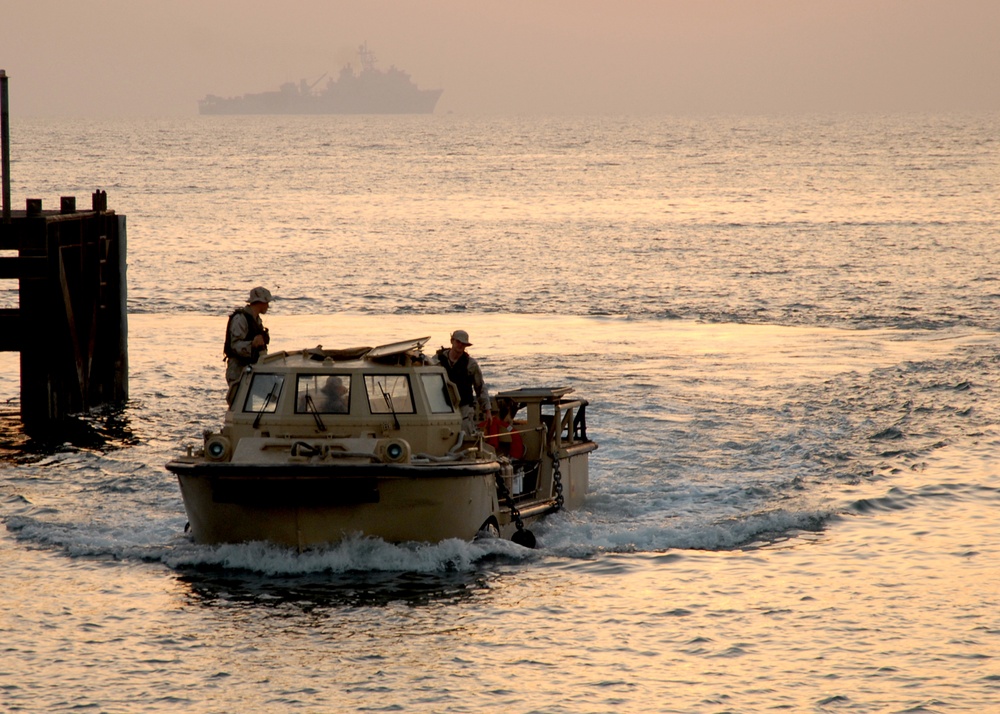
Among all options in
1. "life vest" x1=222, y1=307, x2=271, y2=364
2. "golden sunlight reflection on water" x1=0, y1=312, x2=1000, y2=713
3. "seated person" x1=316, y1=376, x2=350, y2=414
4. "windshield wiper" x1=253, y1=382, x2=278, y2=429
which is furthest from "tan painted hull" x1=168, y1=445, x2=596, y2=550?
"life vest" x1=222, y1=307, x2=271, y2=364

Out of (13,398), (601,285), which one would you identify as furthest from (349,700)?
(601,285)

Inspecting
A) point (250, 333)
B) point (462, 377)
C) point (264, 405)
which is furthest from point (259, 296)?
point (462, 377)

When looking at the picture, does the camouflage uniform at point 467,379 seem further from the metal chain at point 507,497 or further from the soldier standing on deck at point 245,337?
the soldier standing on deck at point 245,337

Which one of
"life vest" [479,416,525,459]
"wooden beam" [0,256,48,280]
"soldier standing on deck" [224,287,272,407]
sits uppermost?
"wooden beam" [0,256,48,280]

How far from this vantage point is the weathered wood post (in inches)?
916

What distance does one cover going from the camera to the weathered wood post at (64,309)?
23266 mm

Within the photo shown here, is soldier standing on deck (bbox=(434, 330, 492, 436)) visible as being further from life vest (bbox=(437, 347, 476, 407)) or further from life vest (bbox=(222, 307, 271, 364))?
life vest (bbox=(222, 307, 271, 364))

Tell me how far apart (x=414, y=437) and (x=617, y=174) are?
92.2 meters

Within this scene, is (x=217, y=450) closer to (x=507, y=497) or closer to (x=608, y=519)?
(x=507, y=497)

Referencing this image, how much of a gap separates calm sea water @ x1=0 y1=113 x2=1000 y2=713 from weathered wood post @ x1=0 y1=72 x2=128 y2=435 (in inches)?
36.5

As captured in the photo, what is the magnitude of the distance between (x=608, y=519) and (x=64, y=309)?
9960 mm

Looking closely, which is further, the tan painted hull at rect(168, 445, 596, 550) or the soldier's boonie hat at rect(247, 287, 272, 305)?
the soldier's boonie hat at rect(247, 287, 272, 305)

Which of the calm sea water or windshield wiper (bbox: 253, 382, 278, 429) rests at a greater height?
windshield wiper (bbox: 253, 382, 278, 429)

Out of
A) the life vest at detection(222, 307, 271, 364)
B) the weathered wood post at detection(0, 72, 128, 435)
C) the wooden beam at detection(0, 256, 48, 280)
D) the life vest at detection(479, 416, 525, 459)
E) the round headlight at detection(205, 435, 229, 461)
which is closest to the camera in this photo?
the round headlight at detection(205, 435, 229, 461)
